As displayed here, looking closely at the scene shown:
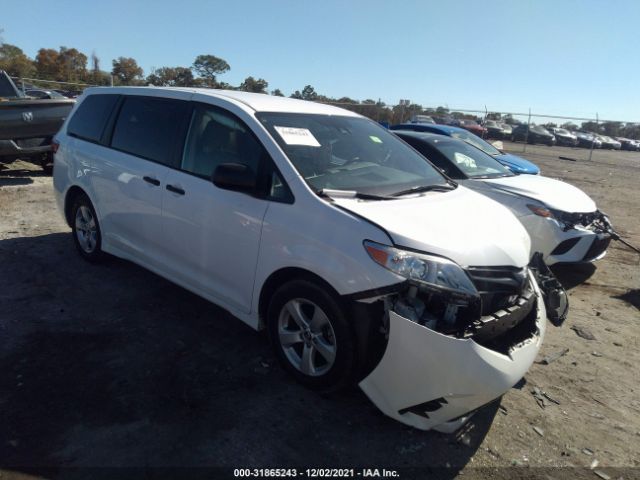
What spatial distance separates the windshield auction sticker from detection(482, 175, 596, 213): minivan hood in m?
3.12

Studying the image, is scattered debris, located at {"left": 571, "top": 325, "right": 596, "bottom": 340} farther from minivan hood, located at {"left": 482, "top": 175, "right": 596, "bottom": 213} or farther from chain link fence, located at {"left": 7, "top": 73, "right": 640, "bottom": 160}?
chain link fence, located at {"left": 7, "top": 73, "right": 640, "bottom": 160}

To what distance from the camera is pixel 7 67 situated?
45.2 m

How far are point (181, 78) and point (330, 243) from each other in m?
31.5

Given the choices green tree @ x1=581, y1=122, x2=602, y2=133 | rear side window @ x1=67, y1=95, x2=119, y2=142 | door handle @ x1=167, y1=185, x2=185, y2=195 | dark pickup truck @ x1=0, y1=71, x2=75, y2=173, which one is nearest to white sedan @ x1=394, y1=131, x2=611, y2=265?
door handle @ x1=167, y1=185, x2=185, y2=195

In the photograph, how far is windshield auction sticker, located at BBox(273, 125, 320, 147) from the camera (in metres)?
3.32

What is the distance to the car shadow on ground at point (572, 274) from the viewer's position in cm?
555

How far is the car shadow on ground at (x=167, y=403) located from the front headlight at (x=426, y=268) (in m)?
0.95

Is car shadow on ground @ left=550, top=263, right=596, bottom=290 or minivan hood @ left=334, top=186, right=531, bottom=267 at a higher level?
minivan hood @ left=334, top=186, right=531, bottom=267

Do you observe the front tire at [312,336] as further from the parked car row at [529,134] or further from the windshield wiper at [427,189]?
the parked car row at [529,134]

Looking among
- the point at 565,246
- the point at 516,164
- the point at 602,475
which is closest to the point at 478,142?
the point at 516,164

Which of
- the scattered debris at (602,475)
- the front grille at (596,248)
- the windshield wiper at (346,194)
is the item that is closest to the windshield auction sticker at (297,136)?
the windshield wiper at (346,194)

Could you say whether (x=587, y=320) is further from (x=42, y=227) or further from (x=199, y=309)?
(x=42, y=227)

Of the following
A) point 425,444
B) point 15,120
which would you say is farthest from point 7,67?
point 425,444

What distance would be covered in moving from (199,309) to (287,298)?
149 centimetres
